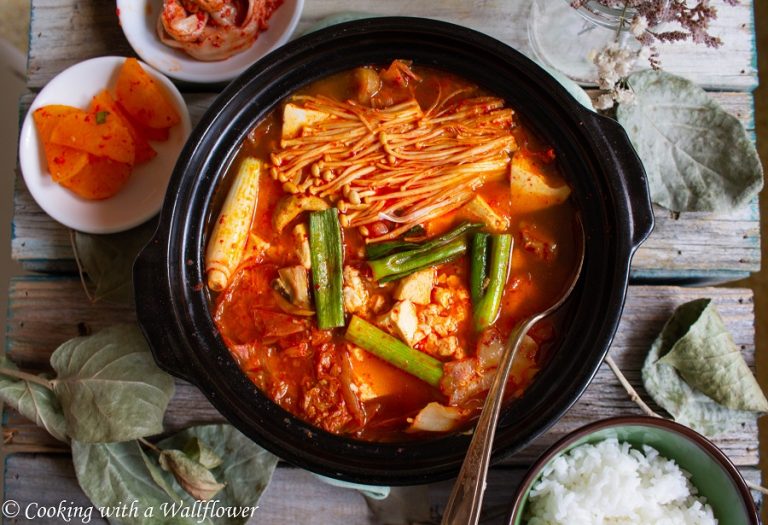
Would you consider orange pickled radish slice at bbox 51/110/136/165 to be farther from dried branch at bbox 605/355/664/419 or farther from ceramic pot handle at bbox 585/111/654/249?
dried branch at bbox 605/355/664/419

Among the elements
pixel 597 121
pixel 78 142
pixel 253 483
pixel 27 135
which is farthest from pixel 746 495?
pixel 27 135

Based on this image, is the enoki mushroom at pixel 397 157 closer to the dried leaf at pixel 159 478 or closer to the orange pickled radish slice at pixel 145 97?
the orange pickled radish slice at pixel 145 97

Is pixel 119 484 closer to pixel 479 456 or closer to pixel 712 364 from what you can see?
pixel 479 456

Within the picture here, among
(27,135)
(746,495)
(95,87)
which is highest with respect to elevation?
(95,87)

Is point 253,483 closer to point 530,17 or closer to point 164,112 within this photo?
point 164,112

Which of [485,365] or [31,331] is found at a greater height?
[485,365]

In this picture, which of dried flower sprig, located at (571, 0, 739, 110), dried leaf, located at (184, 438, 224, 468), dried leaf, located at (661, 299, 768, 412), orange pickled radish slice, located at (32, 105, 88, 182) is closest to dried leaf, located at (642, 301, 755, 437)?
dried leaf, located at (661, 299, 768, 412)

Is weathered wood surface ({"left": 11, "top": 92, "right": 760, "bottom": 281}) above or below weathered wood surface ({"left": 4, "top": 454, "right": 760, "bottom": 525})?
above
